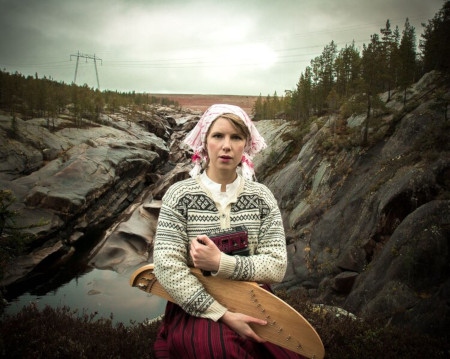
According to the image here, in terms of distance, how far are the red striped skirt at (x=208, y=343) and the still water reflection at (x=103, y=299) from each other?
10.6m

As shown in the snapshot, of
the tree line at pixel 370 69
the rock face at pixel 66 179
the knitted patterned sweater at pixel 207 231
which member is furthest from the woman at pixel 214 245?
the rock face at pixel 66 179

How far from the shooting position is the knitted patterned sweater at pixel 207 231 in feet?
8.33

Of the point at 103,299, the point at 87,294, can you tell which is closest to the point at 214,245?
the point at 103,299

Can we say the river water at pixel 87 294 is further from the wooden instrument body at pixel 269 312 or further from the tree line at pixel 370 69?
the tree line at pixel 370 69

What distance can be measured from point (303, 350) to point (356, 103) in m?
15.9

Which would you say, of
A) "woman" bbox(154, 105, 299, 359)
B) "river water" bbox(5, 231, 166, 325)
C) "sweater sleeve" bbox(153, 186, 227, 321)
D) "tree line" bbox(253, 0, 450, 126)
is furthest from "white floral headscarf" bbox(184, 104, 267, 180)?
"tree line" bbox(253, 0, 450, 126)

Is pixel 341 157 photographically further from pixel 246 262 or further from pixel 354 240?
pixel 246 262

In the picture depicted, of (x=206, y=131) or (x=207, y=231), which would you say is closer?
(x=207, y=231)

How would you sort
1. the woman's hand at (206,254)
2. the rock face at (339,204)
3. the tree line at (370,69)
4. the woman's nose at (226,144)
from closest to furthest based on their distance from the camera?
the woman's hand at (206,254) < the woman's nose at (226,144) < the rock face at (339,204) < the tree line at (370,69)

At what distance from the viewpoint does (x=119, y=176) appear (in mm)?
27016

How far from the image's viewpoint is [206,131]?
3.02 meters

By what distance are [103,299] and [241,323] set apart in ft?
43.6

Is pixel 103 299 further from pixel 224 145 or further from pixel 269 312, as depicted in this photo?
pixel 224 145

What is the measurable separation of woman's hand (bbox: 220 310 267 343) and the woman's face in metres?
1.28
